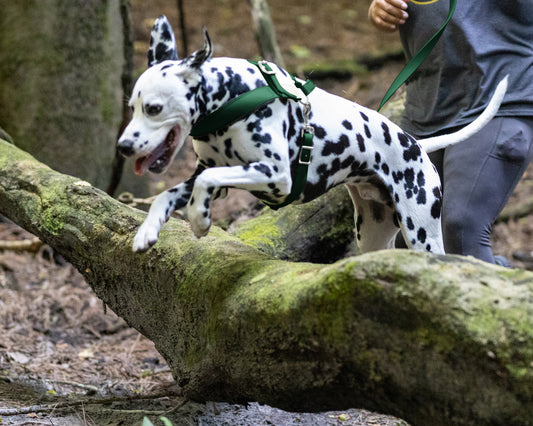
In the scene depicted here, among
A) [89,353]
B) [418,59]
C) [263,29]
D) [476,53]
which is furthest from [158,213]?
[263,29]

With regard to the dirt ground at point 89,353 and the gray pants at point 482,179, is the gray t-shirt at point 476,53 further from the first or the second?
the dirt ground at point 89,353

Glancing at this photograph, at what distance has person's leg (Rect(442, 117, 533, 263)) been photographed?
3.33 metres

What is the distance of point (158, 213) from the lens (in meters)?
2.49

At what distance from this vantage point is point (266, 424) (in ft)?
9.92

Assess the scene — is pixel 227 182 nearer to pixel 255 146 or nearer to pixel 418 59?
pixel 255 146

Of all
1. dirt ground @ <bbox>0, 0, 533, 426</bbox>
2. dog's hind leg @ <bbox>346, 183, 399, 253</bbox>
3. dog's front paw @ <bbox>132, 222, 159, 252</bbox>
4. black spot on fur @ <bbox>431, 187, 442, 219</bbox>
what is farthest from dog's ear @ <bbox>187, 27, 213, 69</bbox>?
dirt ground @ <bbox>0, 0, 533, 426</bbox>

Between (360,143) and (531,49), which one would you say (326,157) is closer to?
(360,143)

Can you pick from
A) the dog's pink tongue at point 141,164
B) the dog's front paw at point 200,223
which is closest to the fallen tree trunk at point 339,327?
the dog's front paw at point 200,223

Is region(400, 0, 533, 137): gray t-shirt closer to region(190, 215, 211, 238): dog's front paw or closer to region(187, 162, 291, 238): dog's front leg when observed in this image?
region(187, 162, 291, 238): dog's front leg

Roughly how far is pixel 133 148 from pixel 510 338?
60.0 inches

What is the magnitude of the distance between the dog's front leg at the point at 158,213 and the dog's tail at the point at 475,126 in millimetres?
1377

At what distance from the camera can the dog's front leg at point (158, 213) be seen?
7.85ft

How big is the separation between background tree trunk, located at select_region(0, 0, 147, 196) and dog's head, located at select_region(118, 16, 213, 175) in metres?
3.33

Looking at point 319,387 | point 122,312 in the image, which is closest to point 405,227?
point 319,387
